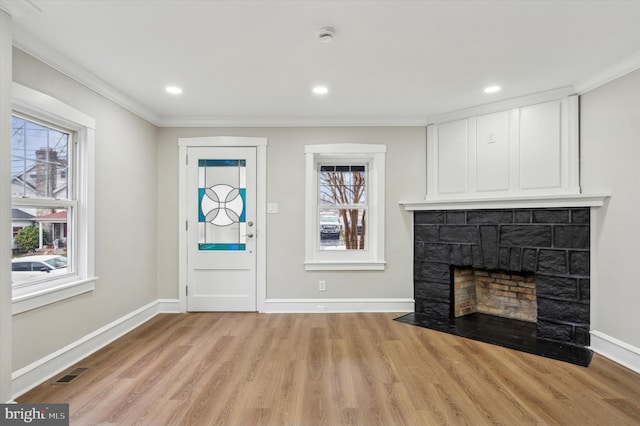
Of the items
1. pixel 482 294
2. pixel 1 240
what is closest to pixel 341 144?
pixel 482 294

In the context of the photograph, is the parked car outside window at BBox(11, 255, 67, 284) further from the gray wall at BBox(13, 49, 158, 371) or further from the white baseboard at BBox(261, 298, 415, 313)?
the white baseboard at BBox(261, 298, 415, 313)

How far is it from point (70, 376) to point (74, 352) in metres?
0.27

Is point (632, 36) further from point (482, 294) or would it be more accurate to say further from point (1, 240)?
point (1, 240)

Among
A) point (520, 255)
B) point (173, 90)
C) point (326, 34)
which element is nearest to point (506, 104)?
point (520, 255)

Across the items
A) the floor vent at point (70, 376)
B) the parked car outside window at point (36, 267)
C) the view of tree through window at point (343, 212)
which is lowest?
the floor vent at point (70, 376)

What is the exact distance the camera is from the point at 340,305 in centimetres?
398

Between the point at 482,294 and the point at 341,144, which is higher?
the point at 341,144

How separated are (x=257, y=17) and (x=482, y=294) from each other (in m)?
3.86

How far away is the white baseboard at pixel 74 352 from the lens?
2137 mm

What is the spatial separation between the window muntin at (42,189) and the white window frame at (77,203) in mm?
35

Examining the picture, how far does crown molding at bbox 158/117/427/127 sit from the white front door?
0.31m

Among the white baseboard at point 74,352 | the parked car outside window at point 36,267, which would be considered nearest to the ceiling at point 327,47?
the parked car outside window at point 36,267

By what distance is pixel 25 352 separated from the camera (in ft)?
7.13

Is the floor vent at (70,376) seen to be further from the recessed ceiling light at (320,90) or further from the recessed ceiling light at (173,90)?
the recessed ceiling light at (320,90)
